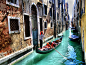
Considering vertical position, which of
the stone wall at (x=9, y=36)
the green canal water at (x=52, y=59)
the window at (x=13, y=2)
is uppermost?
the window at (x=13, y=2)

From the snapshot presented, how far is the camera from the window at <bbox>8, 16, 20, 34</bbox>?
17.3ft

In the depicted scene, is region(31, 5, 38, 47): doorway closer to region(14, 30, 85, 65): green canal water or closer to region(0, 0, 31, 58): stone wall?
region(14, 30, 85, 65): green canal water

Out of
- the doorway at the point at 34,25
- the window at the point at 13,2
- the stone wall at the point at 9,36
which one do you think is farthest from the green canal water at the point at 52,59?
the window at the point at 13,2

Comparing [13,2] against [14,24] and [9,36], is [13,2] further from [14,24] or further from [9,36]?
[9,36]

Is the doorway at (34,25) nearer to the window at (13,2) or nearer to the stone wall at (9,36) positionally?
the stone wall at (9,36)

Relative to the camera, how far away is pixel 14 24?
568 cm

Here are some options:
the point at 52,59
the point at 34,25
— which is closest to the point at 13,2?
the point at 34,25

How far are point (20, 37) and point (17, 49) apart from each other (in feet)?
2.87

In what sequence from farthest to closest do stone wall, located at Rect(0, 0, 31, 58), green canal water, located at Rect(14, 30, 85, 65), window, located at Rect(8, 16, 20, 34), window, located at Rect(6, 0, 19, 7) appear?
green canal water, located at Rect(14, 30, 85, 65)
window, located at Rect(8, 16, 20, 34)
window, located at Rect(6, 0, 19, 7)
stone wall, located at Rect(0, 0, 31, 58)

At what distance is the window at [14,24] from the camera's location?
5282 millimetres

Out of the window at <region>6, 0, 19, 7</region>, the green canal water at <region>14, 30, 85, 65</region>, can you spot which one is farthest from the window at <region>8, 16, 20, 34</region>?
the green canal water at <region>14, 30, 85, 65</region>

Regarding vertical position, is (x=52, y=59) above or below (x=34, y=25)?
below

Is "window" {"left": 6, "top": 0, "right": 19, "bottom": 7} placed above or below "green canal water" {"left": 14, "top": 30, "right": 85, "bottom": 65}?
above

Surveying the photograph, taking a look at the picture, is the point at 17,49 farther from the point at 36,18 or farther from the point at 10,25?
the point at 36,18
